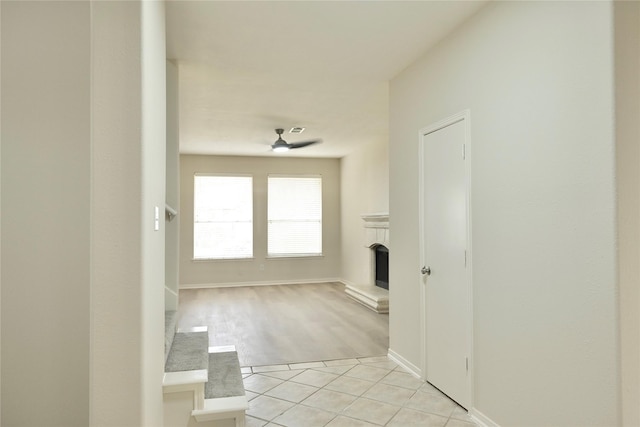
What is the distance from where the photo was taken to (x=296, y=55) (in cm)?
344

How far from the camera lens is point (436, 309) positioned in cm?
318

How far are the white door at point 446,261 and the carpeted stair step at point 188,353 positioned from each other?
5.46 ft

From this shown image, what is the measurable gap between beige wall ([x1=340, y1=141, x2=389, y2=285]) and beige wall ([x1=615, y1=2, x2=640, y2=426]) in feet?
16.0

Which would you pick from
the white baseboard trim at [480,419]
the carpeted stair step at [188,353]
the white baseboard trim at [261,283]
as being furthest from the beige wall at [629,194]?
the white baseboard trim at [261,283]

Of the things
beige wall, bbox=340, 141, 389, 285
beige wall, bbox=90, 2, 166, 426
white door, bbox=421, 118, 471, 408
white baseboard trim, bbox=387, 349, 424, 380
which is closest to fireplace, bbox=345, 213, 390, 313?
beige wall, bbox=340, 141, 389, 285

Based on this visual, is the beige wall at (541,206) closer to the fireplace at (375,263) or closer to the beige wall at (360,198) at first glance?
the fireplace at (375,263)

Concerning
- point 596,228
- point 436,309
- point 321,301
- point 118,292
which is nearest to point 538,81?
point 596,228

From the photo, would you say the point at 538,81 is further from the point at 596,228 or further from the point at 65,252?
the point at 65,252

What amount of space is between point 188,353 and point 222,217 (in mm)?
5682

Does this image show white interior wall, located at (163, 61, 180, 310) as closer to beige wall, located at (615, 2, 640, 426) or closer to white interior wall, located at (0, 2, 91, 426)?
white interior wall, located at (0, 2, 91, 426)

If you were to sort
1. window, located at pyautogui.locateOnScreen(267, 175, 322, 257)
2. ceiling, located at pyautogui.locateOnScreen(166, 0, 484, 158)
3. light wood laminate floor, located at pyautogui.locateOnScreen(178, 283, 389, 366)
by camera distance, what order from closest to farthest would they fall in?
ceiling, located at pyautogui.locateOnScreen(166, 0, 484, 158), light wood laminate floor, located at pyautogui.locateOnScreen(178, 283, 389, 366), window, located at pyautogui.locateOnScreen(267, 175, 322, 257)

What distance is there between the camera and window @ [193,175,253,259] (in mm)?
8312

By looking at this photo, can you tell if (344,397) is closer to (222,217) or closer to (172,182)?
(172,182)

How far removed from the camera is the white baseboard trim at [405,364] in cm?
347
